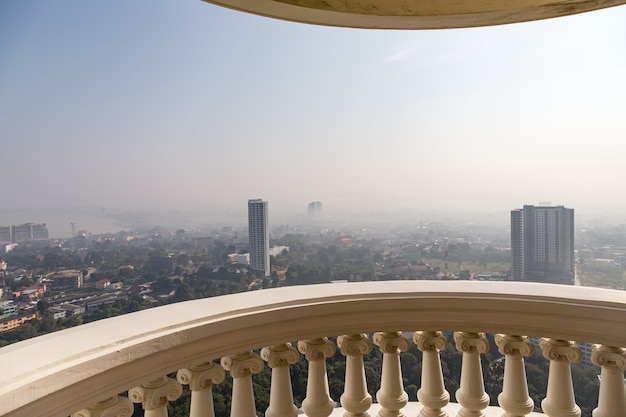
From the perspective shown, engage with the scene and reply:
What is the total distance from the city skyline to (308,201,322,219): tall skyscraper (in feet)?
0.59

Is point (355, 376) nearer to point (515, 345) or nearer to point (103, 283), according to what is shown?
point (515, 345)

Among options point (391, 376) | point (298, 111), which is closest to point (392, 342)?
point (391, 376)

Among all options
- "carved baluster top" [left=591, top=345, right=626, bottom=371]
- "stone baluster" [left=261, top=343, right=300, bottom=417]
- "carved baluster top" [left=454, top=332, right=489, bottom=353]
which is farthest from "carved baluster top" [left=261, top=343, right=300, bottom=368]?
"carved baluster top" [left=591, top=345, right=626, bottom=371]

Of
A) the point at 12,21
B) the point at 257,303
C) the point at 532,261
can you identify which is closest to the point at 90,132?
the point at 12,21

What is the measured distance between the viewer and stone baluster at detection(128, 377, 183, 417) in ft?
4.54

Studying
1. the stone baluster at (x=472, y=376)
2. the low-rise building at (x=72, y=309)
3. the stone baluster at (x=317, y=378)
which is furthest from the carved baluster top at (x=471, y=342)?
the low-rise building at (x=72, y=309)

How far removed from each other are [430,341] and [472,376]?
10.1 inches

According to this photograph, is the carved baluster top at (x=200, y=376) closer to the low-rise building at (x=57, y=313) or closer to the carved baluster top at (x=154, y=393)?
the carved baluster top at (x=154, y=393)

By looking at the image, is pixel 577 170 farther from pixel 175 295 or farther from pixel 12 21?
A: pixel 12 21

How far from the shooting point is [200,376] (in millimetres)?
1534

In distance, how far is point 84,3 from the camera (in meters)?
3.69

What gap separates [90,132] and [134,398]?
3.83 meters

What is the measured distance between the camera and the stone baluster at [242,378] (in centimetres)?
163

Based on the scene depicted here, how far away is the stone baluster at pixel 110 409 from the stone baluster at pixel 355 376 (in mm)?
941
